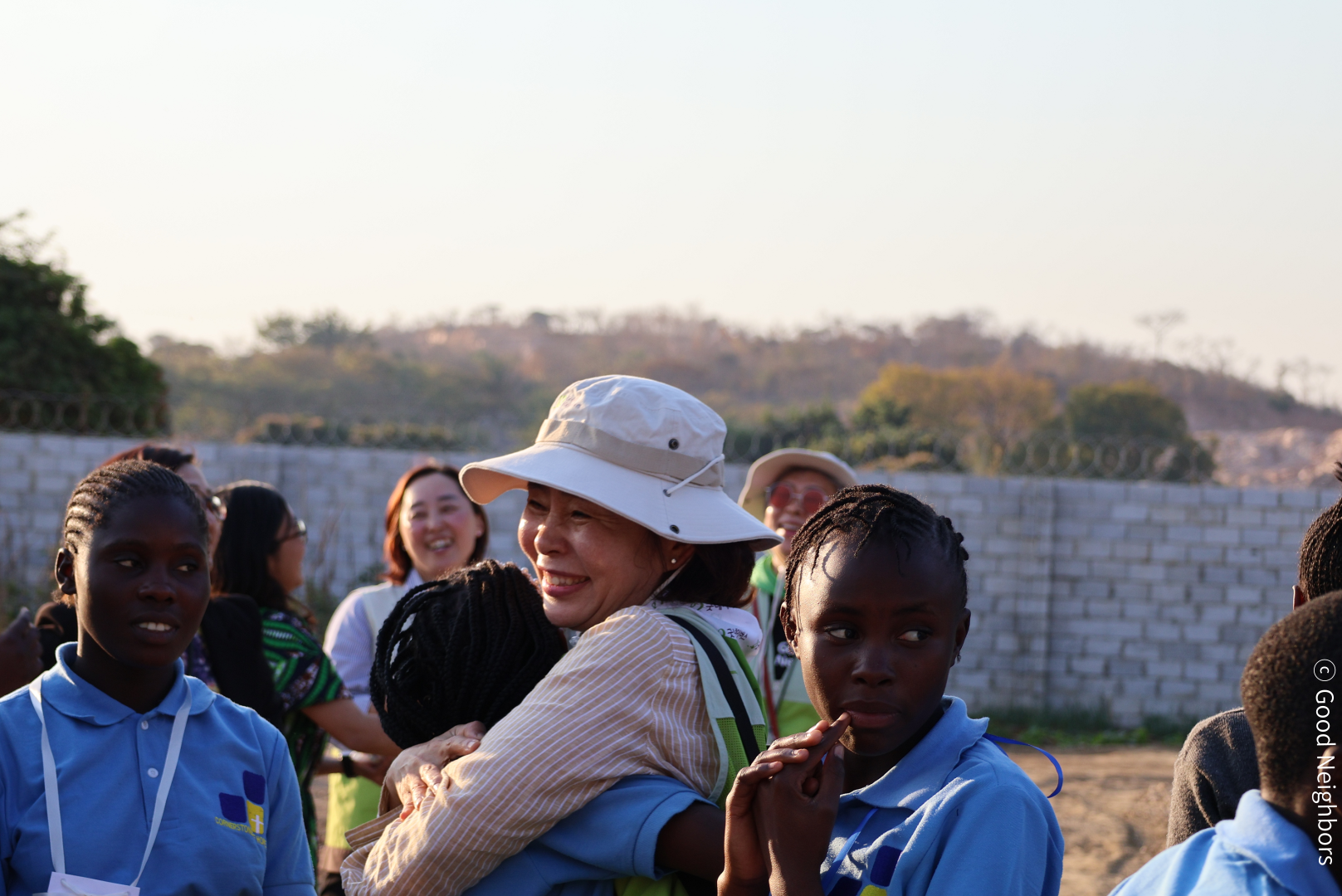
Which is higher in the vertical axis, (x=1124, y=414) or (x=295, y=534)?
(x=1124, y=414)

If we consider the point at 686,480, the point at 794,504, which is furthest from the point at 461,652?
the point at 794,504

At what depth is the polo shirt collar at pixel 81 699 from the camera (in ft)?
6.61

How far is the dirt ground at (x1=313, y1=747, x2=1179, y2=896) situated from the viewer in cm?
654

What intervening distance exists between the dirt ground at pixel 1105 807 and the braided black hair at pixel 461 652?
4.49 m

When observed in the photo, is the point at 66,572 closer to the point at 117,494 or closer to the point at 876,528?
the point at 117,494

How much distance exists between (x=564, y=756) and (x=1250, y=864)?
2.80ft

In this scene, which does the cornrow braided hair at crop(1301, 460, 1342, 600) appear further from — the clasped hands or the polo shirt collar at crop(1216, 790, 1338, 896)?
the clasped hands

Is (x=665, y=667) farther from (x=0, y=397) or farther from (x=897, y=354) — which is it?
(x=897, y=354)

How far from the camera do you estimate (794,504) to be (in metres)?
4.39

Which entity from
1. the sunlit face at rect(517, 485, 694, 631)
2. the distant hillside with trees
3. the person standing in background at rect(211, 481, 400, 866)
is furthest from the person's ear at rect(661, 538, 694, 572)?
the distant hillside with trees

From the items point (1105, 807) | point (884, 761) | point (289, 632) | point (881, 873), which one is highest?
point (884, 761)

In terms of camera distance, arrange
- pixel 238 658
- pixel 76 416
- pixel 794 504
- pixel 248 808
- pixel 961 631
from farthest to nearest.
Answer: pixel 76 416, pixel 794 504, pixel 238 658, pixel 248 808, pixel 961 631

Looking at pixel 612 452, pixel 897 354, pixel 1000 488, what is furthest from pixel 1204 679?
pixel 897 354

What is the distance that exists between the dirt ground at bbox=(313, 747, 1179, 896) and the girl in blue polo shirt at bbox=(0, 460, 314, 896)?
456 cm
